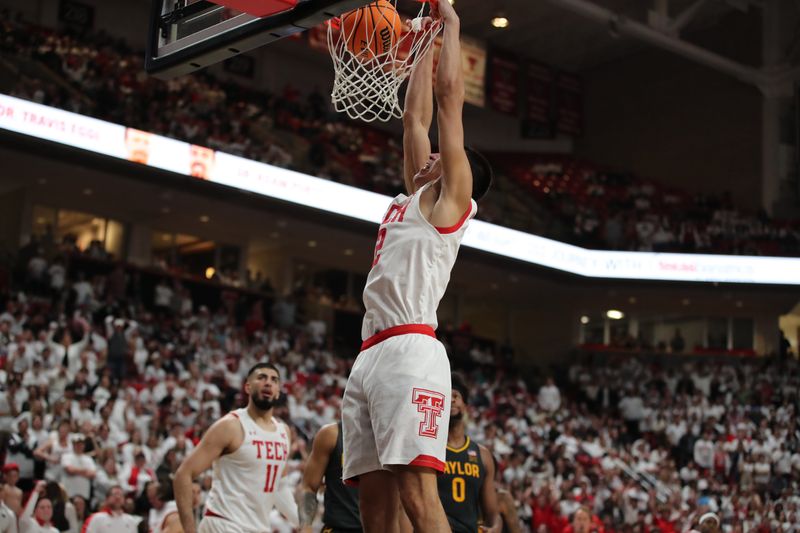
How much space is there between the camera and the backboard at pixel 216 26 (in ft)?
14.5

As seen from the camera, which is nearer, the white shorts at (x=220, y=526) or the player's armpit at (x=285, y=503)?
the white shorts at (x=220, y=526)

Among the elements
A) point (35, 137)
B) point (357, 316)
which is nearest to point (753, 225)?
point (357, 316)

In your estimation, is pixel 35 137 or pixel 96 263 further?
pixel 96 263

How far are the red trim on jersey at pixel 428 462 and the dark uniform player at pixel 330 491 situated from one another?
228 centimetres

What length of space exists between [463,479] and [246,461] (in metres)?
1.33

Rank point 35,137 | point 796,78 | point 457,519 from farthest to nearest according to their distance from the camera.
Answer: point 796,78 → point 35,137 → point 457,519

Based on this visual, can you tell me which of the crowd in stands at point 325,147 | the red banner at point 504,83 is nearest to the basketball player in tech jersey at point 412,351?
the crowd in stands at point 325,147

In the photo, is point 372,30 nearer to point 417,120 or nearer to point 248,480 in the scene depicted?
point 417,120

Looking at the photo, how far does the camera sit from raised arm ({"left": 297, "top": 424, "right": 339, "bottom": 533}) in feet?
19.4

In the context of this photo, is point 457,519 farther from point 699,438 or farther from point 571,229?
point 571,229

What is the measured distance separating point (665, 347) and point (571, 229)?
456cm

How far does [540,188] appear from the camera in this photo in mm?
27344

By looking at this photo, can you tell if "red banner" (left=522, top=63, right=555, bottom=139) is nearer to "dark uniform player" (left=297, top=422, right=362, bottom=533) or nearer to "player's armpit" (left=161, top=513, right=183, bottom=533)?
"player's armpit" (left=161, top=513, right=183, bottom=533)

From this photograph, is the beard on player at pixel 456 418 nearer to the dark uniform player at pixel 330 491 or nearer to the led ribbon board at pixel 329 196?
the dark uniform player at pixel 330 491
